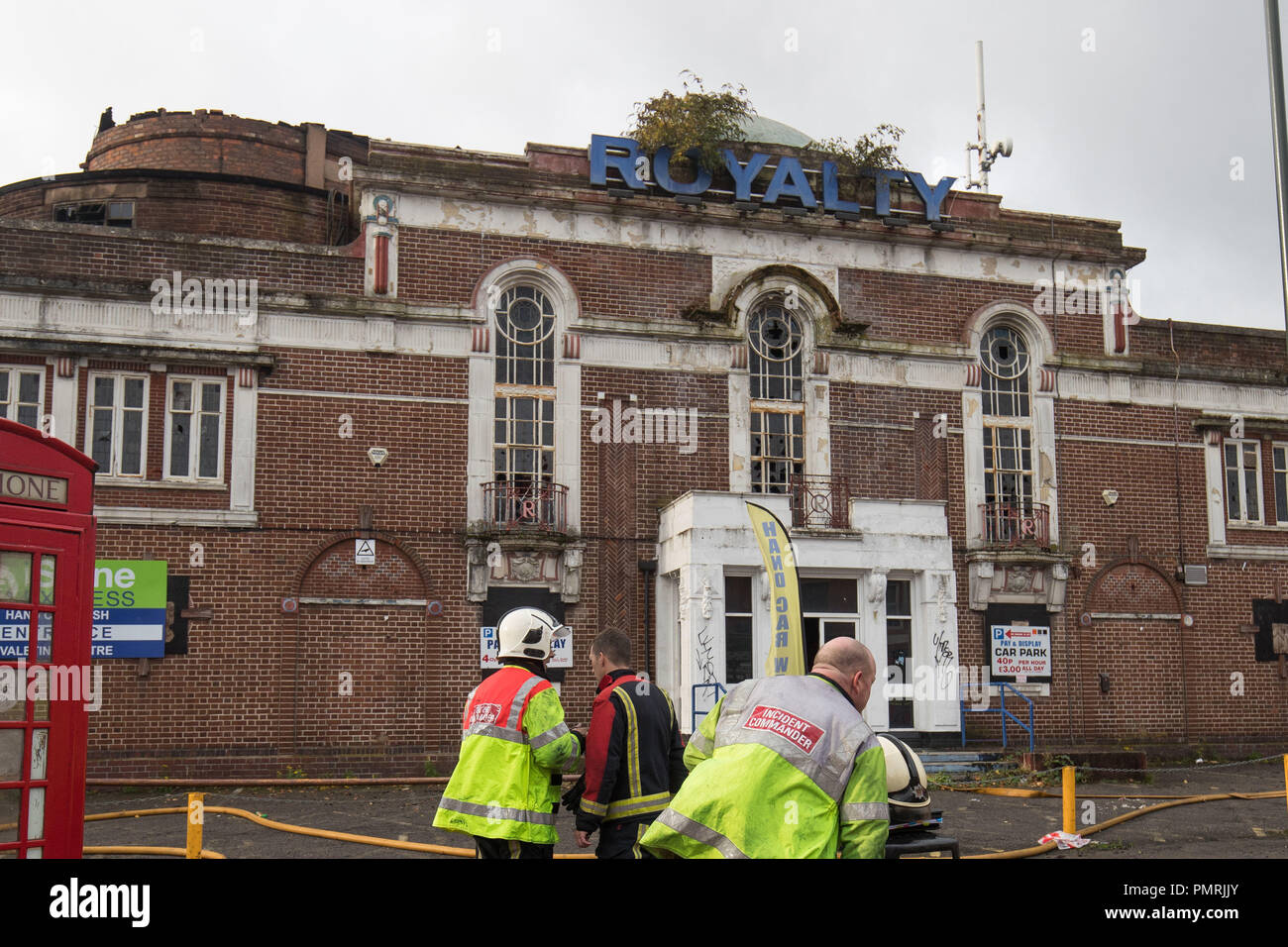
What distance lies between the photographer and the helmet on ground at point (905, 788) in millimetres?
5816

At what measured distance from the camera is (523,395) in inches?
835

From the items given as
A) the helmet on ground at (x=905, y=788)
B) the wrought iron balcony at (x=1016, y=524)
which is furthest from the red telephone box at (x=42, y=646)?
the wrought iron balcony at (x=1016, y=524)

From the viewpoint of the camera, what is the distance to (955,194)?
952 inches

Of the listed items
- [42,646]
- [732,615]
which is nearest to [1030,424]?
[732,615]

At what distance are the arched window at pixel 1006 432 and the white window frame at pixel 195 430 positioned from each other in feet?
45.6

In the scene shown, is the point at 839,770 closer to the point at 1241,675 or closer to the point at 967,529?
the point at 967,529

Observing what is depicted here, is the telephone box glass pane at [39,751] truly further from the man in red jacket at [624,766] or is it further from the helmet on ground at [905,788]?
the helmet on ground at [905,788]

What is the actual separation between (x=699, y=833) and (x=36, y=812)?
439 cm

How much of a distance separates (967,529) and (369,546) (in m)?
11.1

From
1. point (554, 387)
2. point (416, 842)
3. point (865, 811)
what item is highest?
point (554, 387)

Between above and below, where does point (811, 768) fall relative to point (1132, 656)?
above

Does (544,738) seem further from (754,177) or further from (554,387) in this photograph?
(754,177)
